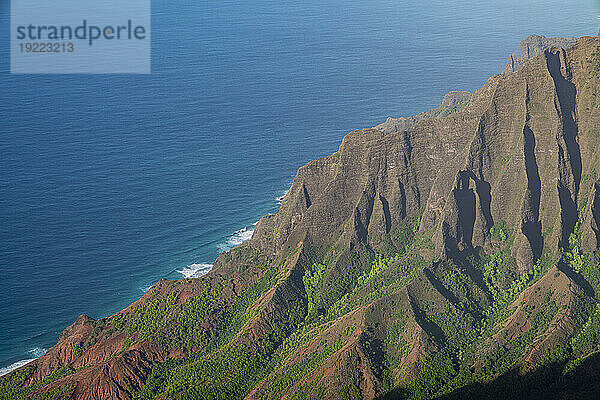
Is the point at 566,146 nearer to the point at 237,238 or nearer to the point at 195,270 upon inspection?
the point at 237,238

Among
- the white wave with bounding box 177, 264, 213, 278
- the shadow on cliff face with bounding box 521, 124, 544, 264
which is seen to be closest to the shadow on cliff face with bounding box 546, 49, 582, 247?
the shadow on cliff face with bounding box 521, 124, 544, 264

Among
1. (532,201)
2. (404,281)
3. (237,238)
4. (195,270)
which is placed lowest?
(195,270)

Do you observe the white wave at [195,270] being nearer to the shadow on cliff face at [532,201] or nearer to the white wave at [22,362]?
the white wave at [22,362]

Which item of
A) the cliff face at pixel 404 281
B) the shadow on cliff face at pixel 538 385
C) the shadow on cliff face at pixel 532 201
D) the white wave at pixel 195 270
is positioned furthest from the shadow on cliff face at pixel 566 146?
the white wave at pixel 195 270

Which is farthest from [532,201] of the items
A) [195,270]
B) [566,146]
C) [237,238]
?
[237,238]

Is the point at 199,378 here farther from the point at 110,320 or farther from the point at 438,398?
the point at 438,398


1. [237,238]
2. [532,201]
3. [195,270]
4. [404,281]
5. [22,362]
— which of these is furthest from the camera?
[237,238]

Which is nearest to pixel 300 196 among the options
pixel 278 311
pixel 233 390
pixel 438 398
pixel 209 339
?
pixel 278 311

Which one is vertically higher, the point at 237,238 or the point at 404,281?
the point at 404,281
